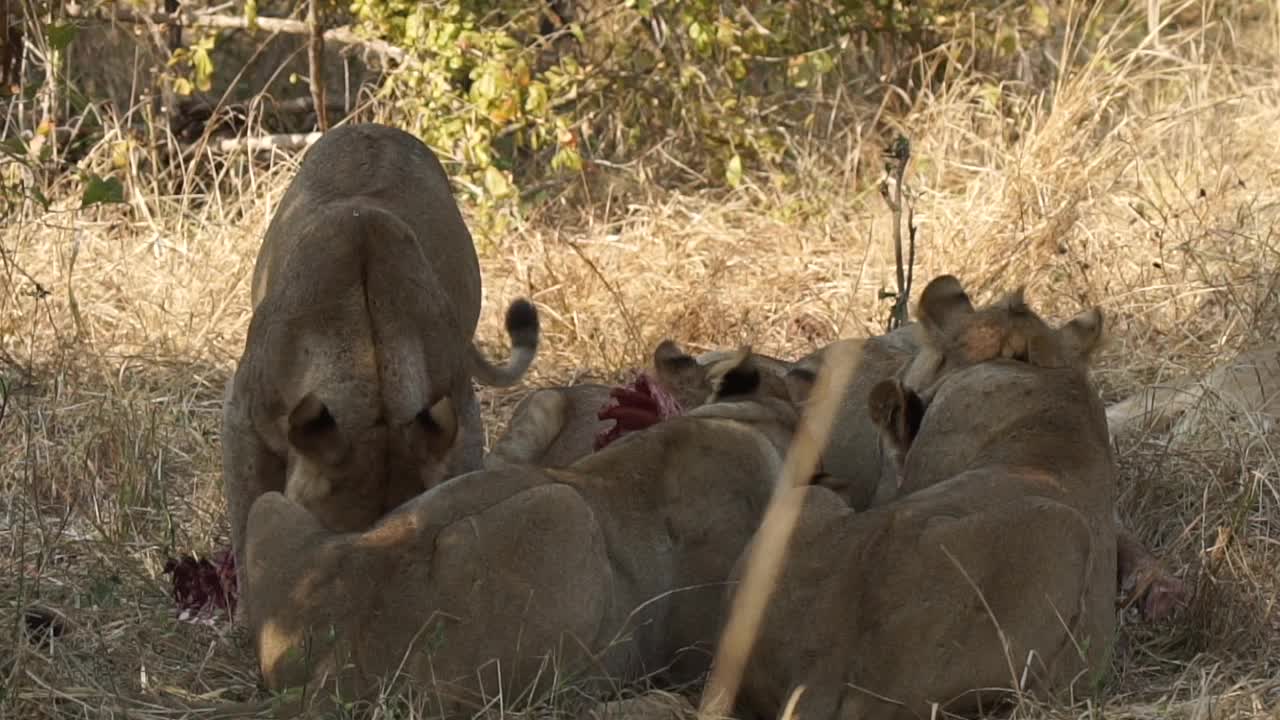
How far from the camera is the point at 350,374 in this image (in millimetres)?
4641

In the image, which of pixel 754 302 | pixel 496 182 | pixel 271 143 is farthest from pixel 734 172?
pixel 271 143

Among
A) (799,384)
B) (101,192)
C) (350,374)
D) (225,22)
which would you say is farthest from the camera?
(225,22)

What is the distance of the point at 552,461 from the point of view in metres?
5.68

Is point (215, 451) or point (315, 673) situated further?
point (215, 451)

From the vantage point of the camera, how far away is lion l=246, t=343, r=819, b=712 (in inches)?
162

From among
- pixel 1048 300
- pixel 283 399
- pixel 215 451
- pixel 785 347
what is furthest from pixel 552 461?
pixel 1048 300

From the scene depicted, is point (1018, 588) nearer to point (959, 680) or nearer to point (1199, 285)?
point (959, 680)

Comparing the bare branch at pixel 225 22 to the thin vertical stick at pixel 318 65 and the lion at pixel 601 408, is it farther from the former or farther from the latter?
the lion at pixel 601 408

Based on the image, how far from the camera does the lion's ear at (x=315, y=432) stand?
14.6 ft

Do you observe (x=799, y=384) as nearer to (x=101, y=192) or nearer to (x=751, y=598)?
(x=751, y=598)

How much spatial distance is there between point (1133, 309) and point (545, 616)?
4372mm

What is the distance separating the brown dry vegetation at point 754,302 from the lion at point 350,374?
0.48 m

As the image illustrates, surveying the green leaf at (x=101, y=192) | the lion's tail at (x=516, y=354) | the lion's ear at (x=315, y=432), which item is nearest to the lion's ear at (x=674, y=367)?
the lion's tail at (x=516, y=354)

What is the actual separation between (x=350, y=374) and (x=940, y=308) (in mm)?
1558
